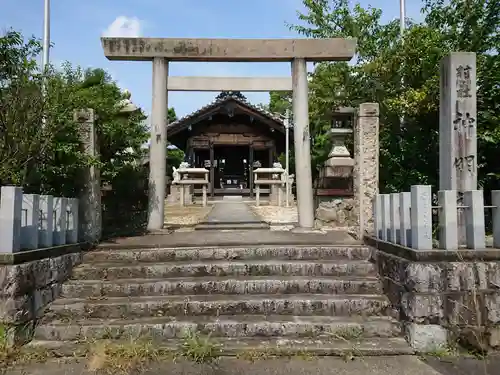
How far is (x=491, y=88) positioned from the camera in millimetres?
8078

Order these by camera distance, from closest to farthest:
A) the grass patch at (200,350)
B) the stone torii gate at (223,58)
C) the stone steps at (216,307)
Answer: the grass patch at (200,350)
the stone steps at (216,307)
the stone torii gate at (223,58)

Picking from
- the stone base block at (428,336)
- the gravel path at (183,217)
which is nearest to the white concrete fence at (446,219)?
the stone base block at (428,336)

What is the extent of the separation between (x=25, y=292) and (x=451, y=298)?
4.65 meters

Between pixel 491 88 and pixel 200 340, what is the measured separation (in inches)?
315

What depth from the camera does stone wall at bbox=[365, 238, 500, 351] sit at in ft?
13.0

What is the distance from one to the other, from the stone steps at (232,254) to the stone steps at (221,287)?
0.60 meters

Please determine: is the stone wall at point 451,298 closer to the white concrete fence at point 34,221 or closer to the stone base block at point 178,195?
the white concrete fence at point 34,221

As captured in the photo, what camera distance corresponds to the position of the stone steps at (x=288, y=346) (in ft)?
12.6

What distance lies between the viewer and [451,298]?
4.04 metres

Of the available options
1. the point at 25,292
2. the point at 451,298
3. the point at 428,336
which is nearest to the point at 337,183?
the point at 451,298

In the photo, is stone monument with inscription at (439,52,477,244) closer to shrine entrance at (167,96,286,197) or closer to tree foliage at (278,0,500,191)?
tree foliage at (278,0,500,191)

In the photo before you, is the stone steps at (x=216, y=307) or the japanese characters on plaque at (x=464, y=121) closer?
the stone steps at (x=216, y=307)

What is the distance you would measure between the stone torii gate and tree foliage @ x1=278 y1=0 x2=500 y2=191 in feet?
5.66

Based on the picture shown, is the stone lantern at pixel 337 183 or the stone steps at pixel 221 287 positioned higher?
the stone lantern at pixel 337 183
